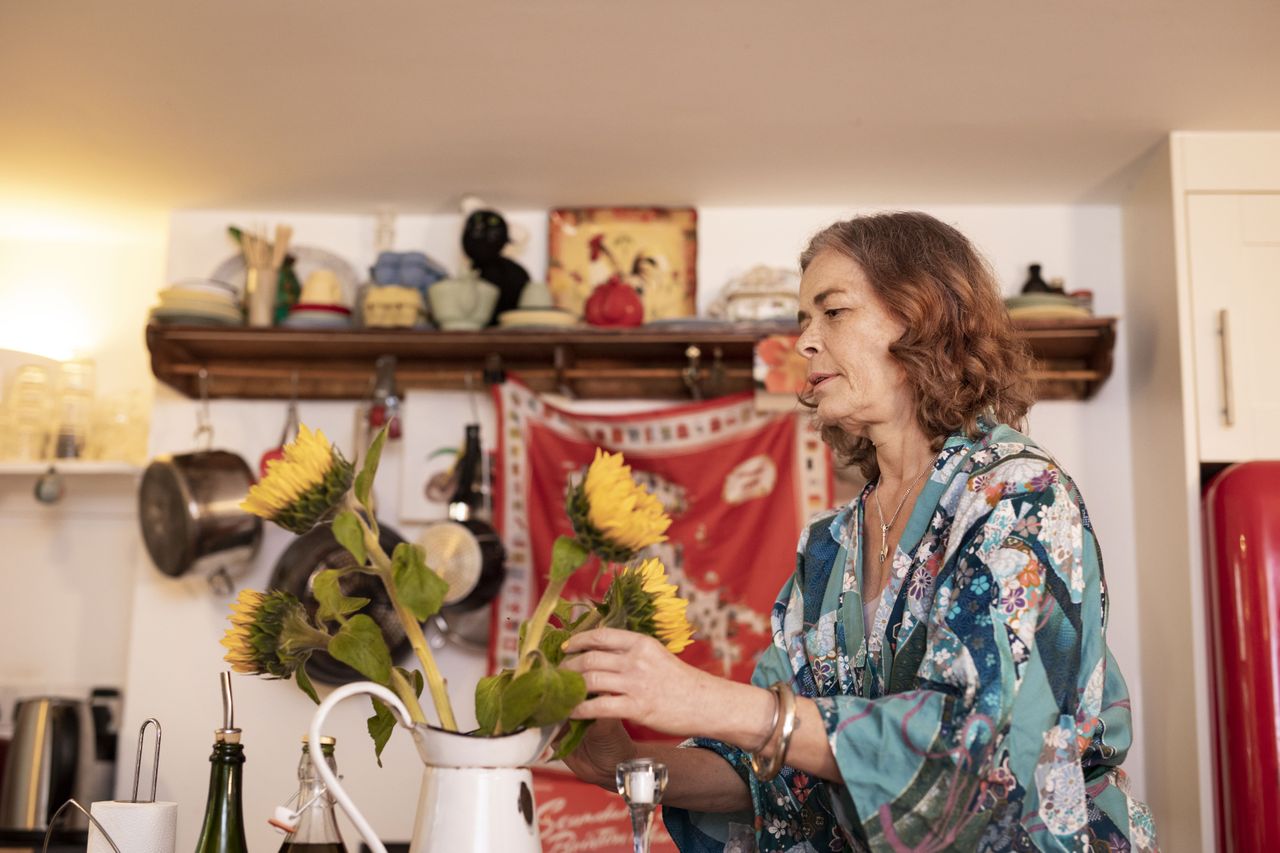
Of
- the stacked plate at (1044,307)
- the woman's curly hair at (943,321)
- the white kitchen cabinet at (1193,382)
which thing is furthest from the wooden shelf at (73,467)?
the white kitchen cabinet at (1193,382)

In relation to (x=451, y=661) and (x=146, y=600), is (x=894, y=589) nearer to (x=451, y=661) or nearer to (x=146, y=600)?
(x=451, y=661)

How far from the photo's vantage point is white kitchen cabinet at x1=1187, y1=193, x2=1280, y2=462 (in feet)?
9.11

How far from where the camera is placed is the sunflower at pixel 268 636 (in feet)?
3.31

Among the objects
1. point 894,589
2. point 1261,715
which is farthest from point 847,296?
point 1261,715

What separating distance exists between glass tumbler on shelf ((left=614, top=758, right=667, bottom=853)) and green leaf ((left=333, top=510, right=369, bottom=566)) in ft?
0.91

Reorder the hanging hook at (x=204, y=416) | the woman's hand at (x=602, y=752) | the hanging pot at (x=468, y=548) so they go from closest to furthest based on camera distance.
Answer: the woman's hand at (x=602, y=752) < the hanging pot at (x=468, y=548) < the hanging hook at (x=204, y=416)

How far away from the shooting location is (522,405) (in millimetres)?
3146

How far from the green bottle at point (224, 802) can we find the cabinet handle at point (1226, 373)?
2392 mm

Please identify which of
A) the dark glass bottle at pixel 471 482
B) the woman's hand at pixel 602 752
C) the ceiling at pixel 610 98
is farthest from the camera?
the dark glass bottle at pixel 471 482

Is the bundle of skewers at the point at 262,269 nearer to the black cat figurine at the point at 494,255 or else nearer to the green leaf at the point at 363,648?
the black cat figurine at the point at 494,255

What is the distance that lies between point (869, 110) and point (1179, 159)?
77cm

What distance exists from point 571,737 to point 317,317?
228 centimetres

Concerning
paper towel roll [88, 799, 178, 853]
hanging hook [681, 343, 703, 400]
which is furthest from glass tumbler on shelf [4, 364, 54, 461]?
paper towel roll [88, 799, 178, 853]

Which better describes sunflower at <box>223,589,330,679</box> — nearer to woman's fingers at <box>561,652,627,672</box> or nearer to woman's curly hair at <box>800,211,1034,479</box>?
woman's fingers at <box>561,652,627,672</box>
